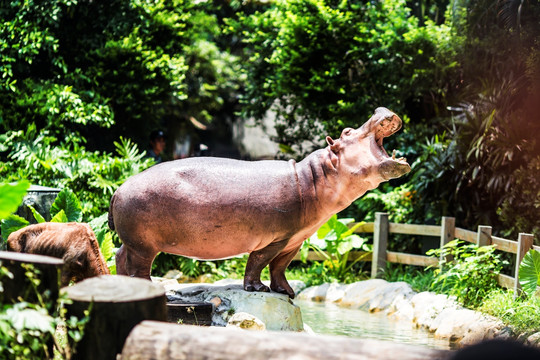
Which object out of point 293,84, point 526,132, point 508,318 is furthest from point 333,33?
point 508,318

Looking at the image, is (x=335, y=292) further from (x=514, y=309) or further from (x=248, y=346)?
(x=248, y=346)

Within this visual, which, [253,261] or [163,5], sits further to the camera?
[163,5]

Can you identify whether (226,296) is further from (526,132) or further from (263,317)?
(526,132)

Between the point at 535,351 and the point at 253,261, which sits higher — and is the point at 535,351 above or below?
above

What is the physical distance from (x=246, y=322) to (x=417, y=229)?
4.91m

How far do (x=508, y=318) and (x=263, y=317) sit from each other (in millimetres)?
2587

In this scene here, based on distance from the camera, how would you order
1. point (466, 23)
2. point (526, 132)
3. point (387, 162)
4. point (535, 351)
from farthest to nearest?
point (466, 23), point (526, 132), point (387, 162), point (535, 351)

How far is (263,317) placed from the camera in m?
5.06

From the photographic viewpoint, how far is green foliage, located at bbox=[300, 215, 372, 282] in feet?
30.9

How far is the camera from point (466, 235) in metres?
8.15

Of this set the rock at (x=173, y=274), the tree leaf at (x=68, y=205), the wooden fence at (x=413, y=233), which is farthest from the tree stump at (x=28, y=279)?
the wooden fence at (x=413, y=233)

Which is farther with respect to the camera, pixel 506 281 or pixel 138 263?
pixel 506 281

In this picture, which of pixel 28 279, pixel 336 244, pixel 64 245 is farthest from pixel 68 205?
pixel 336 244

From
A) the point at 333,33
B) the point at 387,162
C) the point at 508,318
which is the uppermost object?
the point at 333,33
